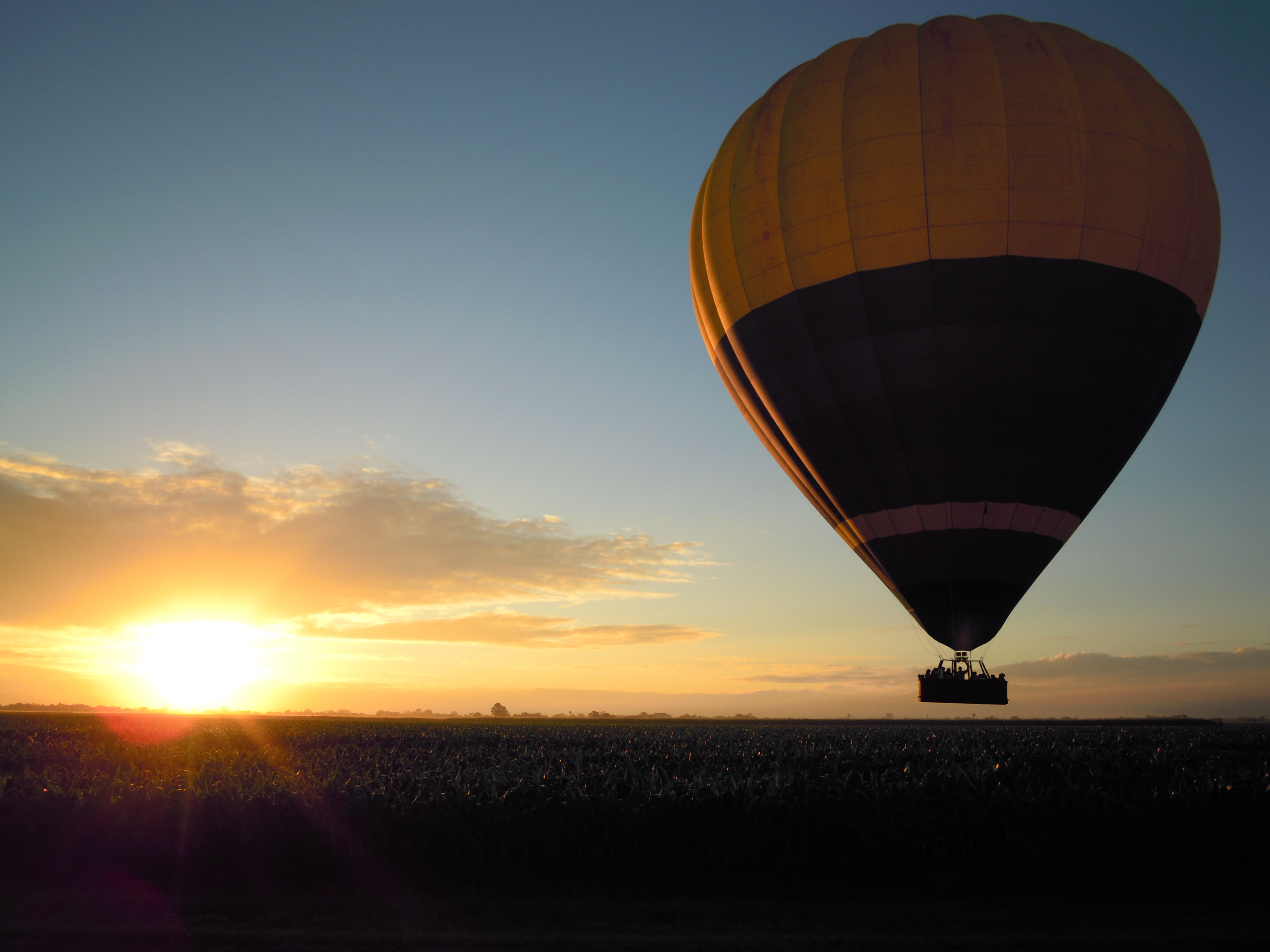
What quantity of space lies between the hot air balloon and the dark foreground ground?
9287mm

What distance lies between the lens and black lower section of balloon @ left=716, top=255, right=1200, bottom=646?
78.5 ft

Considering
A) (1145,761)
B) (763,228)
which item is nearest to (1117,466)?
(1145,761)

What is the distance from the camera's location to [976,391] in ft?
79.4

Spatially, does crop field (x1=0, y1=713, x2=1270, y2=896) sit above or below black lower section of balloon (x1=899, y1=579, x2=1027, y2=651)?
below

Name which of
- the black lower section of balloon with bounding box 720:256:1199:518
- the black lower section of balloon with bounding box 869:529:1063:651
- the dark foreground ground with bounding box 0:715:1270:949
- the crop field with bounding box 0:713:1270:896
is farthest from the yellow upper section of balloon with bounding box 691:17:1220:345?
the crop field with bounding box 0:713:1270:896

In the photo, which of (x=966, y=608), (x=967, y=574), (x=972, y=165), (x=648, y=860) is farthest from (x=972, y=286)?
(x=648, y=860)

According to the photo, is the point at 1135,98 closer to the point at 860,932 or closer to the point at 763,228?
the point at 763,228

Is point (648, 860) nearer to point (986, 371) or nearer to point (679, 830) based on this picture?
point (679, 830)

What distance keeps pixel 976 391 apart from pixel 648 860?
17153 mm

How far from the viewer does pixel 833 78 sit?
2642 cm

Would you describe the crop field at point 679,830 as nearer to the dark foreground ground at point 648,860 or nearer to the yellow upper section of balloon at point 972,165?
the dark foreground ground at point 648,860

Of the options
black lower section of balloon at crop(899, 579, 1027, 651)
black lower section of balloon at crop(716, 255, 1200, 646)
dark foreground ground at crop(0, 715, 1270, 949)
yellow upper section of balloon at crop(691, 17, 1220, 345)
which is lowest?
dark foreground ground at crop(0, 715, 1270, 949)

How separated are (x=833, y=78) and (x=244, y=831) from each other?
26441 mm

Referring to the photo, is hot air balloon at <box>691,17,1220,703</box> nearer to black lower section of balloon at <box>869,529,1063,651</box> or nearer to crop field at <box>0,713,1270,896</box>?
black lower section of balloon at <box>869,529,1063,651</box>
